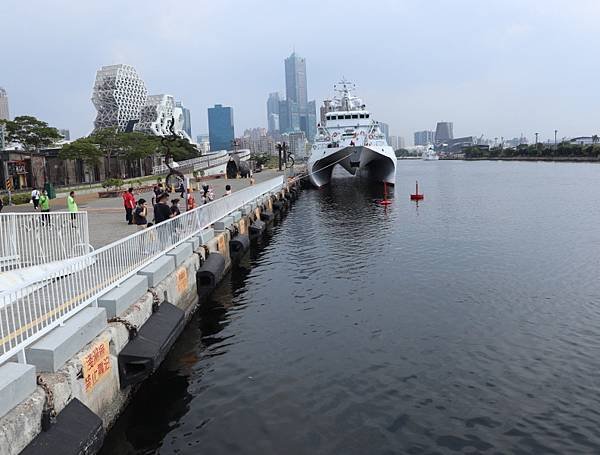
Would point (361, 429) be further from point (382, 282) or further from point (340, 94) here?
point (340, 94)

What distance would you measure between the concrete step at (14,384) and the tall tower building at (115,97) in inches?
5986

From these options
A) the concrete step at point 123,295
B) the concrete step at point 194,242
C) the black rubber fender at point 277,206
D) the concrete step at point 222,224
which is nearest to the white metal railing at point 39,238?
the concrete step at point 123,295

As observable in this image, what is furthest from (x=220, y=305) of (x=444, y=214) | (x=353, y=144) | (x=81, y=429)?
(x=353, y=144)

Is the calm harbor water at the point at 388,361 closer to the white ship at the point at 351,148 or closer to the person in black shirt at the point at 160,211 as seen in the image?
the person in black shirt at the point at 160,211

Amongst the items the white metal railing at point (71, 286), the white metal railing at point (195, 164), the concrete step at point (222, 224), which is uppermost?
the white metal railing at point (195, 164)

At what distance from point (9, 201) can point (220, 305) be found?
22.3 meters

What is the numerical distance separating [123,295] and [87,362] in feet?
6.25

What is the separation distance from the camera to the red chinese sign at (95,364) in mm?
6680

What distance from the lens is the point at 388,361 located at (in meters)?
9.81

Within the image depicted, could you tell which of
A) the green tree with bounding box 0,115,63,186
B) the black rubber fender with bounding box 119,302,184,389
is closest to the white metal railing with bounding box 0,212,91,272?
the black rubber fender with bounding box 119,302,184,389

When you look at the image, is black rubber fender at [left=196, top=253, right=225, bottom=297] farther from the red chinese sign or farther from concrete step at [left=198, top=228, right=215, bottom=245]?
the red chinese sign

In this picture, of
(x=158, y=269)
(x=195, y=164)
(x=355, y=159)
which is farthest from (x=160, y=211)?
(x=195, y=164)

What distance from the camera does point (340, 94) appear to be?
70625mm

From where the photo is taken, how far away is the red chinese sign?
6.68 metres
